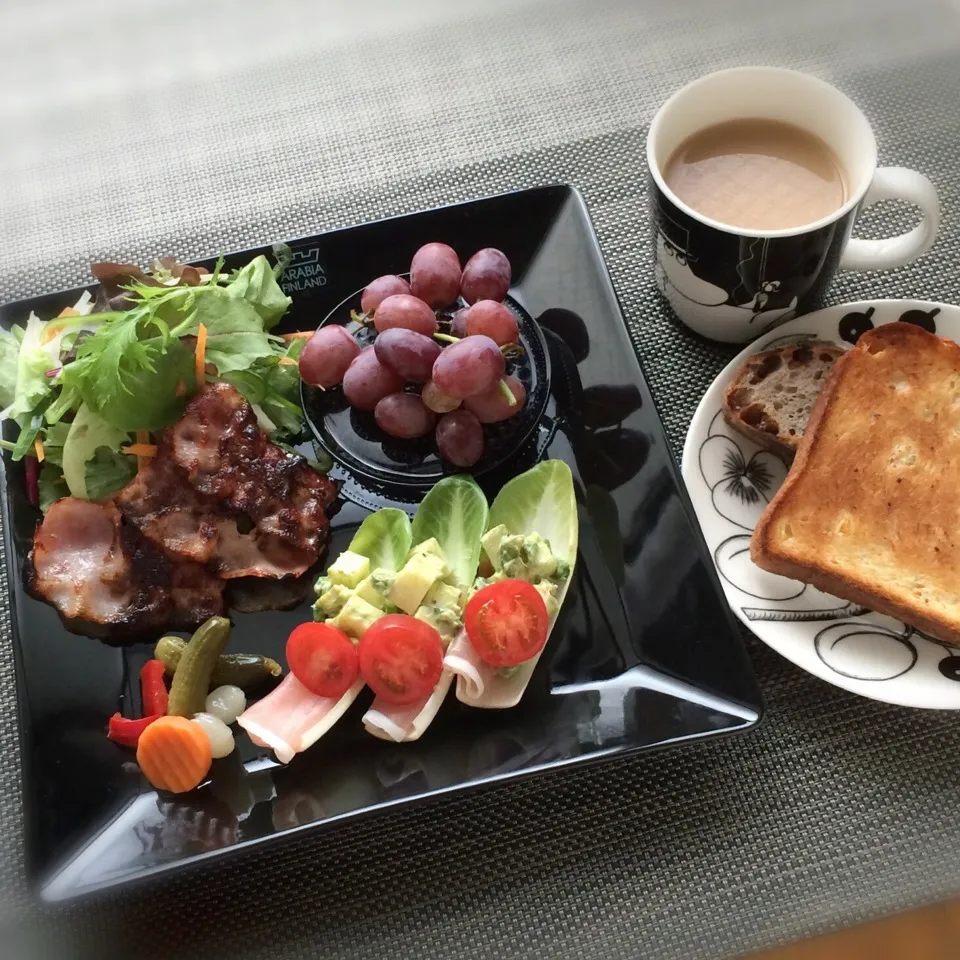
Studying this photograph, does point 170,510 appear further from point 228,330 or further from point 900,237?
point 900,237

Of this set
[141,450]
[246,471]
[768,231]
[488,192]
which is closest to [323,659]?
[246,471]

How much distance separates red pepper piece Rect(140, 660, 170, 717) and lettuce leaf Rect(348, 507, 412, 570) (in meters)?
0.28

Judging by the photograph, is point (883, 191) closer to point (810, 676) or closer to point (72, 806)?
point (810, 676)

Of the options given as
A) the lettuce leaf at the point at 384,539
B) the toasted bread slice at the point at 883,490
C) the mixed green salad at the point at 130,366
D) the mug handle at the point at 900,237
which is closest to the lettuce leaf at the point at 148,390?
the mixed green salad at the point at 130,366

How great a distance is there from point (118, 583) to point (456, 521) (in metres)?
0.44

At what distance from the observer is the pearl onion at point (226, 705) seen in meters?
1.08

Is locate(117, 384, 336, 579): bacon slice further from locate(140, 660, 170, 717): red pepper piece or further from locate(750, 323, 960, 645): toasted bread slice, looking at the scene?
locate(750, 323, 960, 645): toasted bread slice

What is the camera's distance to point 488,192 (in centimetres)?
156

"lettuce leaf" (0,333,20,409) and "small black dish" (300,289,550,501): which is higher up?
"lettuce leaf" (0,333,20,409)

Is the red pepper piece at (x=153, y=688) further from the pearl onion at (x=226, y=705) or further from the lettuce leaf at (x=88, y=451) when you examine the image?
the lettuce leaf at (x=88, y=451)

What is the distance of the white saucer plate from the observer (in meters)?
1.03

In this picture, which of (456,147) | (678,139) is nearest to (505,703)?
(678,139)

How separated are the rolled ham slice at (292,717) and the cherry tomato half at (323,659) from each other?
0.02 m

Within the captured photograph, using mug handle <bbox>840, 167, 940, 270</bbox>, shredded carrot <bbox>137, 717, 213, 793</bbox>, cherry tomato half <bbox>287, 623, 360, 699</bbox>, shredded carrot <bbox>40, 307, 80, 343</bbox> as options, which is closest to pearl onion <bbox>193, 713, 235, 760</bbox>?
shredded carrot <bbox>137, 717, 213, 793</bbox>
